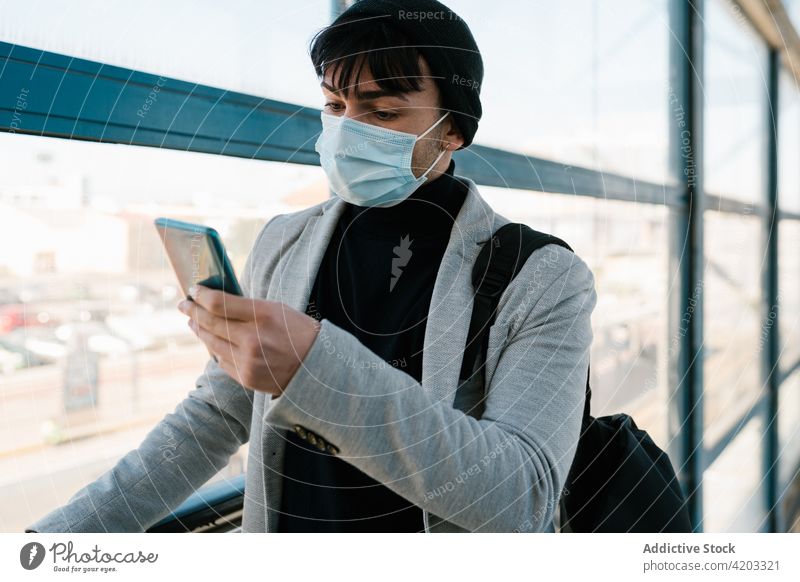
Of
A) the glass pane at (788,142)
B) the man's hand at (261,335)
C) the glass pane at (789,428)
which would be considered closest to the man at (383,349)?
the man's hand at (261,335)

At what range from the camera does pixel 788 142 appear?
1.91 m

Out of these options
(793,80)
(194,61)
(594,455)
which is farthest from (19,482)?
(793,80)

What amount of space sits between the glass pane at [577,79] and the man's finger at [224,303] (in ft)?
1.48

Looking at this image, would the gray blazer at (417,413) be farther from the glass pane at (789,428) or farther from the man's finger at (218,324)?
the glass pane at (789,428)

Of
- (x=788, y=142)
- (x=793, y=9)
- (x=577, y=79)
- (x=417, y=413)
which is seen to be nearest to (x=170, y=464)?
(x=417, y=413)

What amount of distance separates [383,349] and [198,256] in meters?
0.23

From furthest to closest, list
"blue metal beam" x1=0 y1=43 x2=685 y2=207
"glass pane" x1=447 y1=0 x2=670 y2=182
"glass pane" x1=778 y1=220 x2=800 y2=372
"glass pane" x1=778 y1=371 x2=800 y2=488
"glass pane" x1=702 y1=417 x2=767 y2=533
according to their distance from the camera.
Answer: "glass pane" x1=778 y1=371 x2=800 y2=488, "glass pane" x1=778 y1=220 x2=800 y2=372, "glass pane" x1=702 y1=417 x2=767 y2=533, "glass pane" x1=447 y1=0 x2=670 y2=182, "blue metal beam" x1=0 y1=43 x2=685 y2=207

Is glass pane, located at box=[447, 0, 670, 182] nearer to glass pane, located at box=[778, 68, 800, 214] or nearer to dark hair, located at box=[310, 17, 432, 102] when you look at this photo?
dark hair, located at box=[310, 17, 432, 102]

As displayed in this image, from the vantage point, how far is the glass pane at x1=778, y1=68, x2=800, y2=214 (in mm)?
1777

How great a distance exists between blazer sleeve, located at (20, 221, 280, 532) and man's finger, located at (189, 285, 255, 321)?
0.72ft

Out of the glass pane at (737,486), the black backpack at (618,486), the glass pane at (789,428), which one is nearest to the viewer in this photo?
the black backpack at (618,486)

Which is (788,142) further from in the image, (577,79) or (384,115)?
(384,115)

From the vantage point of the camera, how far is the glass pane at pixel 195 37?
1.83 feet

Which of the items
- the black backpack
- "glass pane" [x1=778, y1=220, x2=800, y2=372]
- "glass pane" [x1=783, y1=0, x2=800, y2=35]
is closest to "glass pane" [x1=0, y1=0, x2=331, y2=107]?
the black backpack
